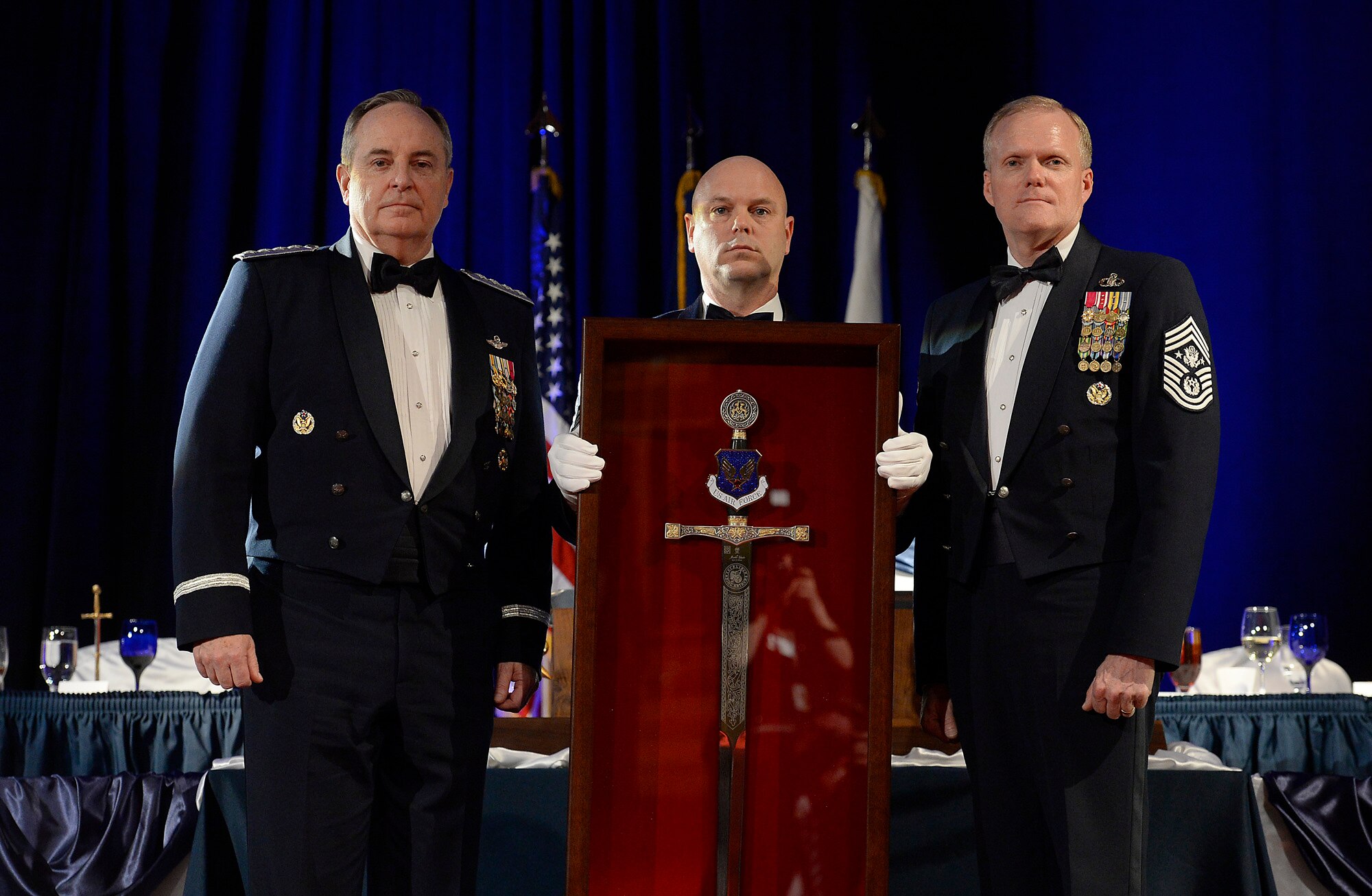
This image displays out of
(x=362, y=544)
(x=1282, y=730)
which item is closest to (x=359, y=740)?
(x=362, y=544)

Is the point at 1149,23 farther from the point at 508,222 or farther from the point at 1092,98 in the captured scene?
the point at 508,222

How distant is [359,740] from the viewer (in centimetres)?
208

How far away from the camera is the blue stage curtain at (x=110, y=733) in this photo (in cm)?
337

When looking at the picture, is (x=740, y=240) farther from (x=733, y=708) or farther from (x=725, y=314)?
(x=733, y=708)

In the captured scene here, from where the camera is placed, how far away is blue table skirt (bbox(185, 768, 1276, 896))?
277 cm

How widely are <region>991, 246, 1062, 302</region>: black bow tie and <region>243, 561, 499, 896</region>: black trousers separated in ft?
3.93

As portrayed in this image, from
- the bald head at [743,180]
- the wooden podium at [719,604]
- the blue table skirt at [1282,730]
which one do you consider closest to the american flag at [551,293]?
the bald head at [743,180]

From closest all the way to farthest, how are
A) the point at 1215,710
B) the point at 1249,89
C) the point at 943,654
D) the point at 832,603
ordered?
the point at 832,603, the point at 943,654, the point at 1215,710, the point at 1249,89

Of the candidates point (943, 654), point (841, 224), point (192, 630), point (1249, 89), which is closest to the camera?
point (192, 630)

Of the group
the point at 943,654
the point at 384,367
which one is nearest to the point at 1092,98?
the point at 943,654

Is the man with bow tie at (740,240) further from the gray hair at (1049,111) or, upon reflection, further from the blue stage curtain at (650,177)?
the blue stage curtain at (650,177)

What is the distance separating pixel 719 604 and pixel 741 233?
858 mm

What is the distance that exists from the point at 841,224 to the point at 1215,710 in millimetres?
3234

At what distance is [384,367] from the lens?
222 cm
